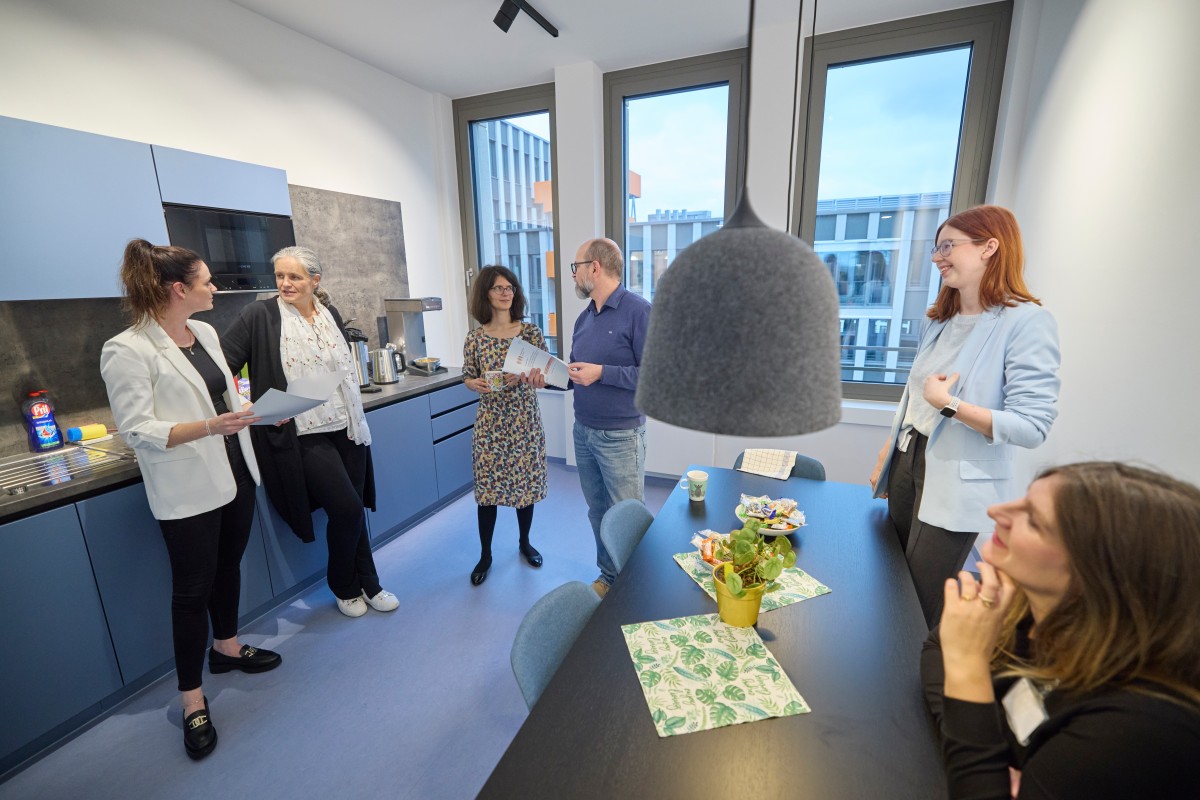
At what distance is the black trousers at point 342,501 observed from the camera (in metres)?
2.23

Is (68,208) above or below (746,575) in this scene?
above

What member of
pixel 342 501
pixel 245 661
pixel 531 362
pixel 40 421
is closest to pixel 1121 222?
pixel 531 362

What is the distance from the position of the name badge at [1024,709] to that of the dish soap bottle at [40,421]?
329 cm

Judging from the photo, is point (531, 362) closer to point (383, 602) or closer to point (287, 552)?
point (383, 602)

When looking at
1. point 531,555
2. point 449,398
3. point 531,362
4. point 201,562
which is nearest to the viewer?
point 201,562

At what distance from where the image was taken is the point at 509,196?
14.4 feet

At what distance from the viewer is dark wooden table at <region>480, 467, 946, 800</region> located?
34.2 inches

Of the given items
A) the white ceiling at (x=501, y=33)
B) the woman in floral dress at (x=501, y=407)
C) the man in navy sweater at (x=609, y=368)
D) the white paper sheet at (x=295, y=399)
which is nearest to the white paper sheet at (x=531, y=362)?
the man in navy sweater at (x=609, y=368)

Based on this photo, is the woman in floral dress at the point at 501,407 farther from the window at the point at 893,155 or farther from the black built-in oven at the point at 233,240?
the window at the point at 893,155

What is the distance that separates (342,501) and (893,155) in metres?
3.69

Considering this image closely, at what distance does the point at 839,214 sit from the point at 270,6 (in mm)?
3535

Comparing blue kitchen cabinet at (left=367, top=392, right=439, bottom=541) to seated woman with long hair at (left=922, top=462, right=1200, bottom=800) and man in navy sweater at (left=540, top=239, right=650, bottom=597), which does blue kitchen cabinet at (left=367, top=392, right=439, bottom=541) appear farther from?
seated woman with long hair at (left=922, top=462, right=1200, bottom=800)

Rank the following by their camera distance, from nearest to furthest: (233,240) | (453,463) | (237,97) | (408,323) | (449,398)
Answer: (233,240), (237,97), (449,398), (453,463), (408,323)

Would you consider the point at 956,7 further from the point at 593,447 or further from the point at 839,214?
the point at 593,447
